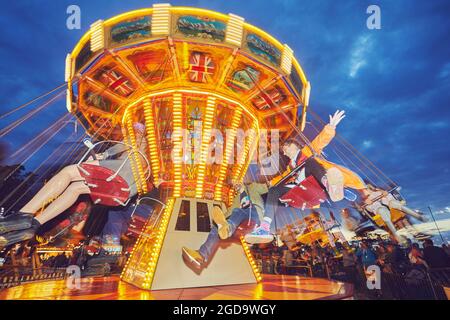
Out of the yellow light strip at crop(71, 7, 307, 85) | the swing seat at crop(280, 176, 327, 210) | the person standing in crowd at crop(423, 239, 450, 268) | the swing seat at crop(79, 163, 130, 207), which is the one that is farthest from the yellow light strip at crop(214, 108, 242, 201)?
the swing seat at crop(280, 176, 327, 210)

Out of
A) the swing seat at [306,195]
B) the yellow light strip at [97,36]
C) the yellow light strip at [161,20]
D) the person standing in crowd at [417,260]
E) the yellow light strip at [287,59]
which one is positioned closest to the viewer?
the yellow light strip at [161,20]

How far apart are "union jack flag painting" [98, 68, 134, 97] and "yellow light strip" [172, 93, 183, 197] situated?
5.01ft

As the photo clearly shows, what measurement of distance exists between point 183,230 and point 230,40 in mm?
4813

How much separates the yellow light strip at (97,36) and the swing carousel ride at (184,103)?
0.02 meters

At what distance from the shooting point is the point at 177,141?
7.11m

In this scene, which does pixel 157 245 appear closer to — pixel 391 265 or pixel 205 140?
pixel 205 140

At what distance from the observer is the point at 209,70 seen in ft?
22.4

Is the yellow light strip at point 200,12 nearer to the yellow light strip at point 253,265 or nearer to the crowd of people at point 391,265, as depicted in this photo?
the yellow light strip at point 253,265

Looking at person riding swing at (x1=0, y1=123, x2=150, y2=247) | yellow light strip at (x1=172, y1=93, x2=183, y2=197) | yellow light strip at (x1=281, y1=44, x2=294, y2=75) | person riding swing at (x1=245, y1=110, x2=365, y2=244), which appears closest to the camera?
person riding swing at (x1=0, y1=123, x2=150, y2=247)

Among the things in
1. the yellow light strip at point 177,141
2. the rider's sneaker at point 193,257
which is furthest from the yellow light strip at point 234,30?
the rider's sneaker at point 193,257

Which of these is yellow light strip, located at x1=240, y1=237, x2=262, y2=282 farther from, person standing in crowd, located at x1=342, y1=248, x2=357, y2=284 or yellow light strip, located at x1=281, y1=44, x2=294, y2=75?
yellow light strip, located at x1=281, y1=44, x2=294, y2=75

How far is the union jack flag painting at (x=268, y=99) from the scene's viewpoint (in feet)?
25.0

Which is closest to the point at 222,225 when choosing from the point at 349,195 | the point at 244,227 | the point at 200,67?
the point at 244,227

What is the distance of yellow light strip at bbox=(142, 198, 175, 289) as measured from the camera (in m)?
5.63
